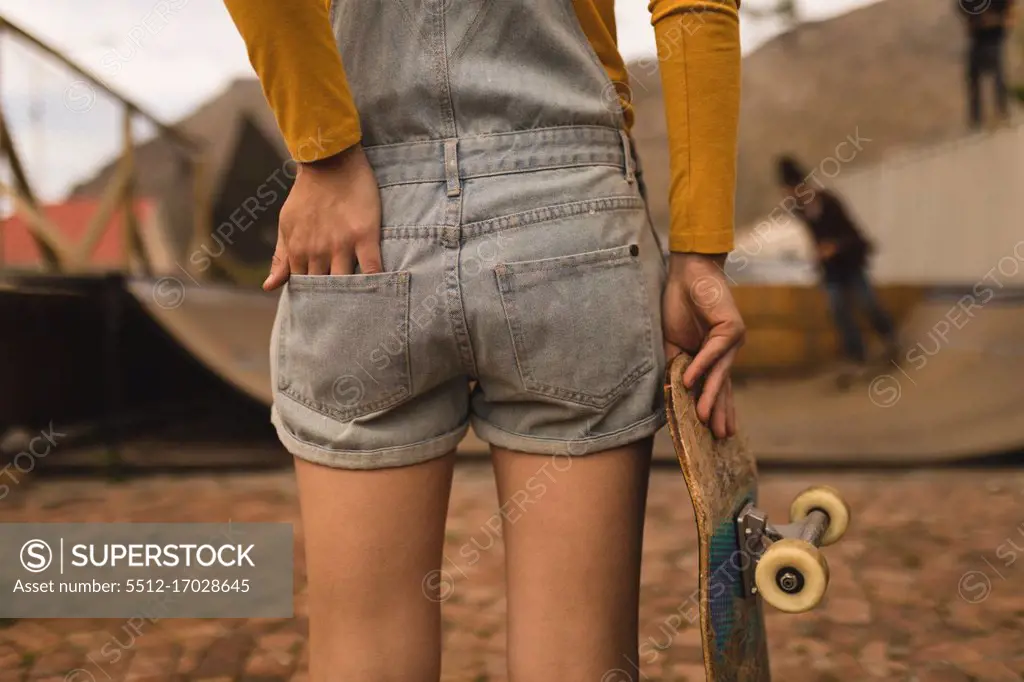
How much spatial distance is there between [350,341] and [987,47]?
7897 mm

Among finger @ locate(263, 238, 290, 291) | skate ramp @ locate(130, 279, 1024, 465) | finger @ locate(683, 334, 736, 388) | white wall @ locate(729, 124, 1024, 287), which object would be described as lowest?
skate ramp @ locate(130, 279, 1024, 465)

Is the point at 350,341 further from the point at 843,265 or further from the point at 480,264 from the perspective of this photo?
the point at 843,265

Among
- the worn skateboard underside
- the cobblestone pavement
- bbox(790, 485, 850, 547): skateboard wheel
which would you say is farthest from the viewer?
the cobblestone pavement

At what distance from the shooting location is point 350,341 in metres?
0.81

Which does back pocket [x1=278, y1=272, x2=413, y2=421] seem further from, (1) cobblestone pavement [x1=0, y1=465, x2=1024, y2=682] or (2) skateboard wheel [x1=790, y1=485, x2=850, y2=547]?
(1) cobblestone pavement [x1=0, y1=465, x2=1024, y2=682]

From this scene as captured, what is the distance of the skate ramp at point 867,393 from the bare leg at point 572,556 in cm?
316

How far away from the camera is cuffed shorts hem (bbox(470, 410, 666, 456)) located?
2.74 feet

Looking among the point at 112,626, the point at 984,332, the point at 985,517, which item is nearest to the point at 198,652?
the point at 112,626

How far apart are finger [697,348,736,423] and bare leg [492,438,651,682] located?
3.3 inches

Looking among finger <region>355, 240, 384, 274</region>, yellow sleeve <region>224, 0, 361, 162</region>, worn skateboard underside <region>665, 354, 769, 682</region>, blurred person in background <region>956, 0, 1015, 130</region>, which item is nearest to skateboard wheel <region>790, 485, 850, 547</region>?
worn skateboard underside <region>665, 354, 769, 682</region>

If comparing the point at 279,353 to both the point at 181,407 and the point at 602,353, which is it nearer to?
the point at 602,353

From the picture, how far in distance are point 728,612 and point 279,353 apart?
1.93 feet

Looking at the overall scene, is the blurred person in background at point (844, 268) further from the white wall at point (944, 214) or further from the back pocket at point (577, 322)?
the back pocket at point (577, 322)

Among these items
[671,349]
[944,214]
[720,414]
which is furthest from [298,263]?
[944,214]
